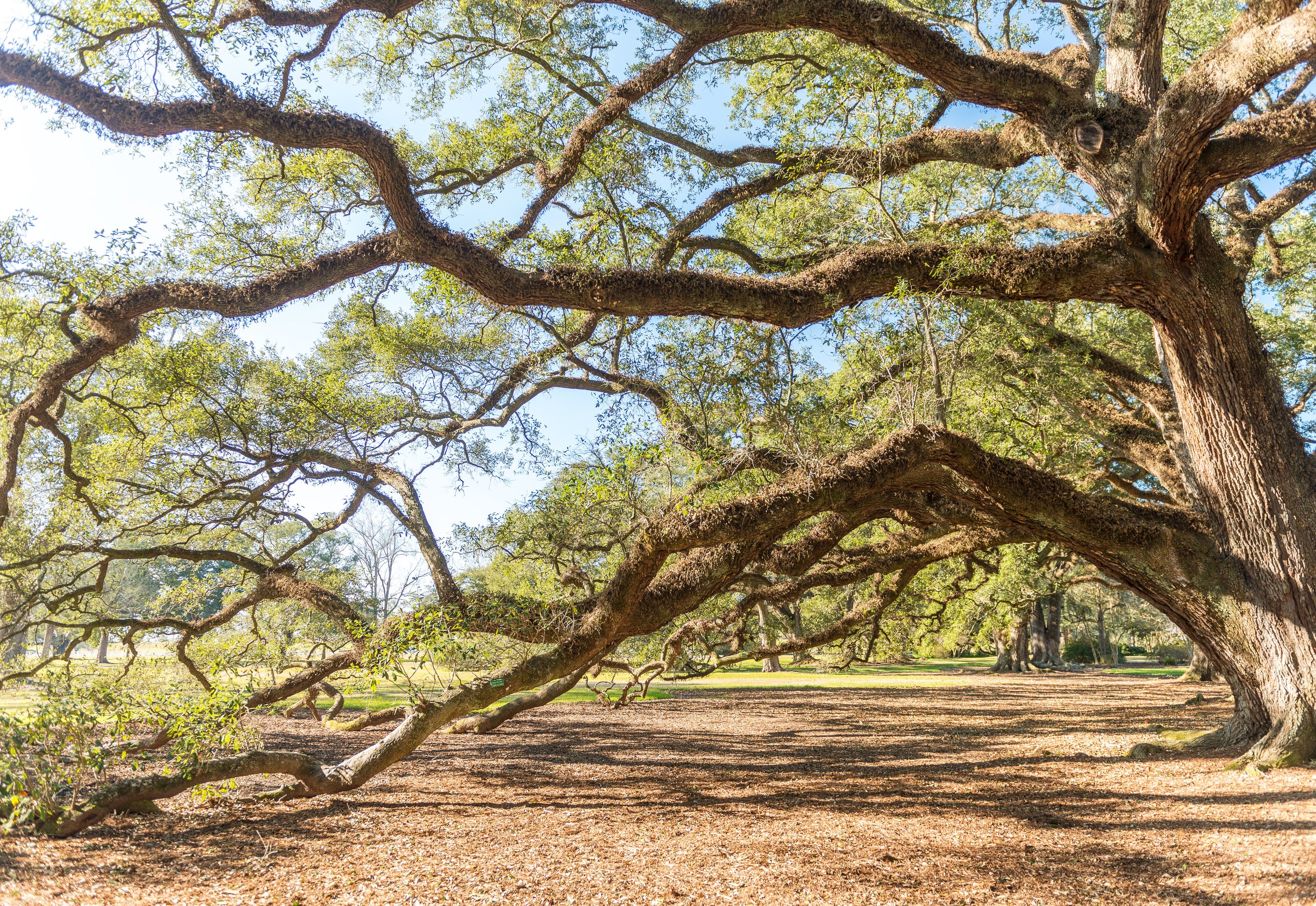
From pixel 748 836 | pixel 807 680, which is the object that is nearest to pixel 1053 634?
pixel 807 680

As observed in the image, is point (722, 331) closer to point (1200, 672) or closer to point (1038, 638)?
point (1200, 672)

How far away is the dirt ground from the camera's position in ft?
15.8

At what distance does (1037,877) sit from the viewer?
16.1 feet

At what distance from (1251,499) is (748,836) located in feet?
20.4

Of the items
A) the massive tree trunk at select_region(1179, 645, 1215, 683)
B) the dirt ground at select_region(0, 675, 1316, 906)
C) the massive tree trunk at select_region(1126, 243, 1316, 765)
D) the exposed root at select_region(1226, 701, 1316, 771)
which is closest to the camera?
the dirt ground at select_region(0, 675, 1316, 906)

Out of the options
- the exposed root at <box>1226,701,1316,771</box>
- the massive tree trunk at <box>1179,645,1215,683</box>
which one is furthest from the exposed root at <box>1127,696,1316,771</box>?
the massive tree trunk at <box>1179,645,1215,683</box>

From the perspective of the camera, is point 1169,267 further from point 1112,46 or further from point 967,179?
point 967,179

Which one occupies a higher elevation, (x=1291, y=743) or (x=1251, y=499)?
(x=1251, y=499)

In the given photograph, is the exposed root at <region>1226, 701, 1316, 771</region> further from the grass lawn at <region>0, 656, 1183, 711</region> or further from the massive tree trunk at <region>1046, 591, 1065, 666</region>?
the massive tree trunk at <region>1046, 591, 1065, 666</region>

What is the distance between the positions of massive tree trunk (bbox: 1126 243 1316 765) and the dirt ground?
0.82 meters

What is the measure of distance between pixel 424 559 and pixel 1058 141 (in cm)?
Result: 901

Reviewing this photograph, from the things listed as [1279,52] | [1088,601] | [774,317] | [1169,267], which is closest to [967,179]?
[1169,267]

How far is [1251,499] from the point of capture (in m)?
7.22

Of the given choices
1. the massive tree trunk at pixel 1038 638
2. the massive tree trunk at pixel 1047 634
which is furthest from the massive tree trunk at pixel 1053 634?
the massive tree trunk at pixel 1038 638
